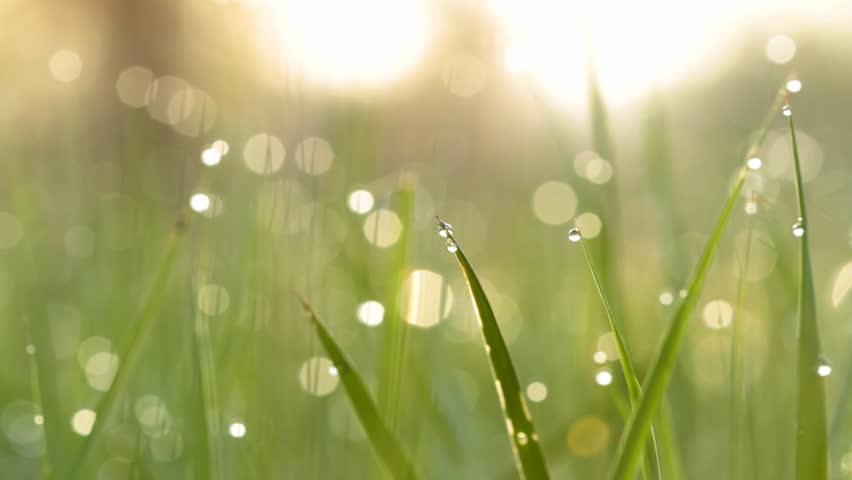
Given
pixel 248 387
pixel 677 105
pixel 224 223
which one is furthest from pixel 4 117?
pixel 677 105

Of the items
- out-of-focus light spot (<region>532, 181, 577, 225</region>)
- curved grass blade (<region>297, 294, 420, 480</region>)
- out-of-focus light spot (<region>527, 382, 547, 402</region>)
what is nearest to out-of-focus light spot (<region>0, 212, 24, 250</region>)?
out-of-focus light spot (<region>527, 382, 547, 402</region>)

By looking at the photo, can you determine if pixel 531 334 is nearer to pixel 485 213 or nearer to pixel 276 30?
pixel 276 30

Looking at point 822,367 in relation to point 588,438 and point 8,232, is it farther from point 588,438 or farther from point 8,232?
point 8,232

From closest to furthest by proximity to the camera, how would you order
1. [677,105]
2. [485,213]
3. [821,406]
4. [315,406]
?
[821,406] < [315,406] < [485,213] < [677,105]

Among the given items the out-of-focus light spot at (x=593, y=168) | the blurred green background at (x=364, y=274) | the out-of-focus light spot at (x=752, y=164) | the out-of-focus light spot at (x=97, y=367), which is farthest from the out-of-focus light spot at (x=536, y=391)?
the out-of-focus light spot at (x=97, y=367)

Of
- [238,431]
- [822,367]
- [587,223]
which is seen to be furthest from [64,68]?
[822,367]

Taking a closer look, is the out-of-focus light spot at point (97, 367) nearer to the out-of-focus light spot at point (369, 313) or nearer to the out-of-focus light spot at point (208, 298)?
the out-of-focus light spot at point (208, 298)
